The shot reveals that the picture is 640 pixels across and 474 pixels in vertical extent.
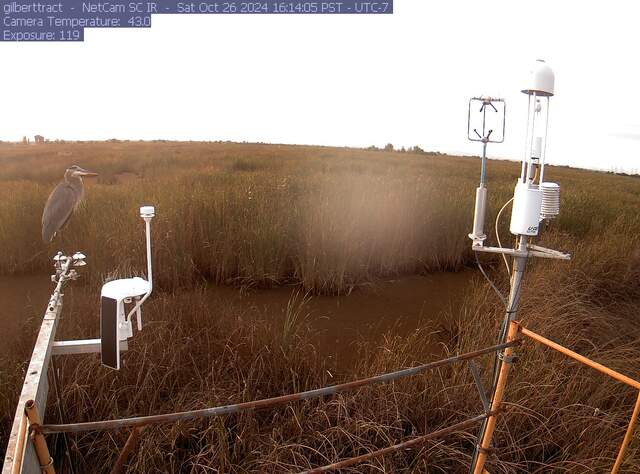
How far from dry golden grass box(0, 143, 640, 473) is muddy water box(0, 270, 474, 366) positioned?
13 centimetres

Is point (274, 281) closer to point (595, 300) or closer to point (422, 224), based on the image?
point (422, 224)

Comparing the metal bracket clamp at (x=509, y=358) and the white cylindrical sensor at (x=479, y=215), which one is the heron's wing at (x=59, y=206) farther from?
the metal bracket clamp at (x=509, y=358)

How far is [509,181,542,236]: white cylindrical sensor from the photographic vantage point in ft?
5.75

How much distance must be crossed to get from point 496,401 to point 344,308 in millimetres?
2276

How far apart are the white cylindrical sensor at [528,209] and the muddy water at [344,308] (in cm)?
175

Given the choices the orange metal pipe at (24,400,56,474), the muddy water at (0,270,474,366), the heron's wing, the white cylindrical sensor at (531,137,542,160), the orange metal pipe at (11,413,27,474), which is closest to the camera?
the orange metal pipe at (11,413,27,474)

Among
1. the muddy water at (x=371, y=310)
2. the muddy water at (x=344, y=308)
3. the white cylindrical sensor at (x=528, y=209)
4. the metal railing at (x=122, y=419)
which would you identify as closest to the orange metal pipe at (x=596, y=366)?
the metal railing at (x=122, y=419)

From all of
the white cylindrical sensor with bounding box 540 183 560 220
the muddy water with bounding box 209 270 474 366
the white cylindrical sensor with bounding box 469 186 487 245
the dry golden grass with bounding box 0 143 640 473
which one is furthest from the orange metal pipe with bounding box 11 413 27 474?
the muddy water with bounding box 209 270 474 366

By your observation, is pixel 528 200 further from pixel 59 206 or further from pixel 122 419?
pixel 59 206

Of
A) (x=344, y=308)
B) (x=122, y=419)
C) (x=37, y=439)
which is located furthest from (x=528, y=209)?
(x=344, y=308)

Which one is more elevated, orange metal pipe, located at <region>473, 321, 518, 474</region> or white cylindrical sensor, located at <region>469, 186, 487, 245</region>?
white cylindrical sensor, located at <region>469, 186, 487, 245</region>

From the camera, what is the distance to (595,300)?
4477 millimetres

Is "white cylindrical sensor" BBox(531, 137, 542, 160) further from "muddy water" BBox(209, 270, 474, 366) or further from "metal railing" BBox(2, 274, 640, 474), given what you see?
"muddy water" BBox(209, 270, 474, 366)

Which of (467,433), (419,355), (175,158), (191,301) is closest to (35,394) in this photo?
(467,433)
